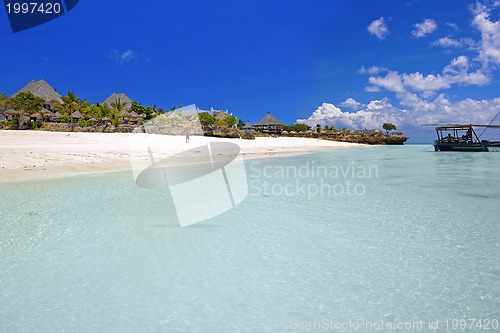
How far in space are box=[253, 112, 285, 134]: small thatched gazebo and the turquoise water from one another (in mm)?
75798

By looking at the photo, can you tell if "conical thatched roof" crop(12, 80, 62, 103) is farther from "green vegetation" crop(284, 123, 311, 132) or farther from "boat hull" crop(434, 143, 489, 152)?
"boat hull" crop(434, 143, 489, 152)

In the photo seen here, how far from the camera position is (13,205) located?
336 inches

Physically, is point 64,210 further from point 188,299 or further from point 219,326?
point 219,326

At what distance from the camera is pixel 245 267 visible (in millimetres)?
4477

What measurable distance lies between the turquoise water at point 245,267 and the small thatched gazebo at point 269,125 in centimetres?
7580

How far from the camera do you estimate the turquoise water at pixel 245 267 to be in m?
3.18

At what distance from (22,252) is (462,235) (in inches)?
307

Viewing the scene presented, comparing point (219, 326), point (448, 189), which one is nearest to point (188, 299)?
point (219, 326)

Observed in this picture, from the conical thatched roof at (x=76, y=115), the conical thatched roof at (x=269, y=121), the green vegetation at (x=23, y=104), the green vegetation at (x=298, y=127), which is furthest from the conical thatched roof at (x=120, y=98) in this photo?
the green vegetation at (x=298, y=127)

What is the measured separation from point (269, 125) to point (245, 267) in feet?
264

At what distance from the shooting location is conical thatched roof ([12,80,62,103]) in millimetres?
70625

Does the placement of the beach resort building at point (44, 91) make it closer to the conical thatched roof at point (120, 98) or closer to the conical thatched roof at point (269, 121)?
the conical thatched roof at point (120, 98)

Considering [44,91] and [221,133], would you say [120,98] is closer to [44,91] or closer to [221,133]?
[44,91]

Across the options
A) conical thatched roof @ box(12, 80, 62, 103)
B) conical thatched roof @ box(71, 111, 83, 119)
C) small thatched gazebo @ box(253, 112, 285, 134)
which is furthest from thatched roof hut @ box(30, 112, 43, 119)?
small thatched gazebo @ box(253, 112, 285, 134)
